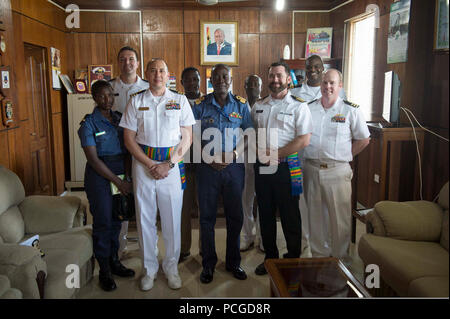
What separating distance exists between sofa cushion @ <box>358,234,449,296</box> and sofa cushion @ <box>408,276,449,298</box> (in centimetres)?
4

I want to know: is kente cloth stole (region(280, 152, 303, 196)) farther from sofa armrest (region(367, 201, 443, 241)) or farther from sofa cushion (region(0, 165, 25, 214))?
sofa cushion (region(0, 165, 25, 214))

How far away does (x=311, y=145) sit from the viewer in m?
2.83

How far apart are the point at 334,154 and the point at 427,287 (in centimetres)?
115

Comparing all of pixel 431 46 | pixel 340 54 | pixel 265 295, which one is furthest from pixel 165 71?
pixel 340 54

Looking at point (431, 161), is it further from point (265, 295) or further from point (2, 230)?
point (2, 230)

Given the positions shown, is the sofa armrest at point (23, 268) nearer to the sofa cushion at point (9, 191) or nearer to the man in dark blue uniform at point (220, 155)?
the sofa cushion at point (9, 191)

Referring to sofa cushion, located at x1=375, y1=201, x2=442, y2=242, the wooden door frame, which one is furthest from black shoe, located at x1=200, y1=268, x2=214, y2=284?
the wooden door frame

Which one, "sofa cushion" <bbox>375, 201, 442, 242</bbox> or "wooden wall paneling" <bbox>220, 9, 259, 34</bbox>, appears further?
"wooden wall paneling" <bbox>220, 9, 259, 34</bbox>

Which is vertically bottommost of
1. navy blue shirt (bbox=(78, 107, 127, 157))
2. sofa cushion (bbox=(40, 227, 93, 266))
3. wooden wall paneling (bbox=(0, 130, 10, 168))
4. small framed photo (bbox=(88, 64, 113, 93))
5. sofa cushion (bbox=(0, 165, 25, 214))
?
sofa cushion (bbox=(40, 227, 93, 266))

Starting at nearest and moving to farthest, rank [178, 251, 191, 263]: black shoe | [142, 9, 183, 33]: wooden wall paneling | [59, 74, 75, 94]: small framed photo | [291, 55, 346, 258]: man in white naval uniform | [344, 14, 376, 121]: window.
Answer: [178, 251, 191, 263]: black shoe < [291, 55, 346, 258]: man in white naval uniform < [344, 14, 376, 121]: window < [59, 74, 75, 94]: small framed photo < [142, 9, 183, 33]: wooden wall paneling

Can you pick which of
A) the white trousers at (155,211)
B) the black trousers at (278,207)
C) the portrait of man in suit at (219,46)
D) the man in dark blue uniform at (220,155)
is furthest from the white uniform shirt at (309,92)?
the portrait of man in suit at (219,46)

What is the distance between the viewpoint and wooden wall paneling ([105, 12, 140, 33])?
Result: 5.88m

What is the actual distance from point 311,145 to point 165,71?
118cm
